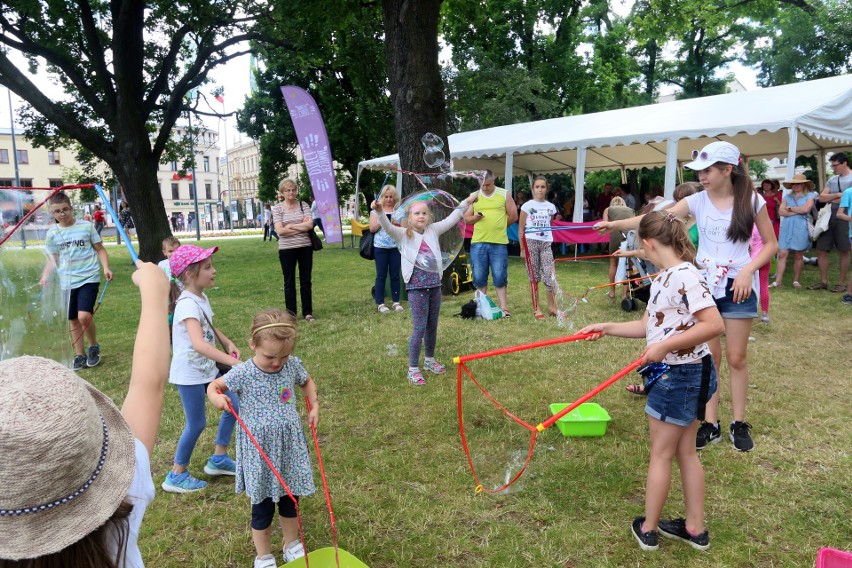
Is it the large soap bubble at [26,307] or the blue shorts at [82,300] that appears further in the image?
the blue shorts at [82,300]

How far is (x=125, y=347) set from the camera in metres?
7.48

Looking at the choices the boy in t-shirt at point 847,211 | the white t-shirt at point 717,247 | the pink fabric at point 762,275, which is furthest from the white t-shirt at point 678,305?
the boy in t-shirt at point 847,211

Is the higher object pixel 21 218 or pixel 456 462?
pixel 21 218

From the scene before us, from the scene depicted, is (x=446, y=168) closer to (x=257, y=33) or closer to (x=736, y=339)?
(x=736, y=339)

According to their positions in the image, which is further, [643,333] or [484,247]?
[484,247]

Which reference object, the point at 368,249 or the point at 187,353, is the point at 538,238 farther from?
the point at 187,353

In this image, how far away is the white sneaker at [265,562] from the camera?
2697mm

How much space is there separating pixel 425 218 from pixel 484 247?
8.79ft

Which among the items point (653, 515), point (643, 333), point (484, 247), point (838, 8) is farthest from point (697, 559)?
point (838, 8)

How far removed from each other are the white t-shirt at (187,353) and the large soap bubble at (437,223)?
7.18 ft

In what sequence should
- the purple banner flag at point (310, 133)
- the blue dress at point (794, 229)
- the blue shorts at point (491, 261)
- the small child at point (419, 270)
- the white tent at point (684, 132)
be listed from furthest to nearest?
the purple banner flag at point (310, 133) → the white tent at point (684, 132) → the blue dress at point (794, 229) → the blue shorts at point (491, 261) → the small child at point (419, 270)

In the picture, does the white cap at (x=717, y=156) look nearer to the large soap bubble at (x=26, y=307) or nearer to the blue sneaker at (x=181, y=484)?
the blue sneaker at (x=181, y=484)

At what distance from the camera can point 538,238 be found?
7719 millimetres

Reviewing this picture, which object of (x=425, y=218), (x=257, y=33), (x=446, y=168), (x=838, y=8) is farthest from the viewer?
(x=838, y=8)
